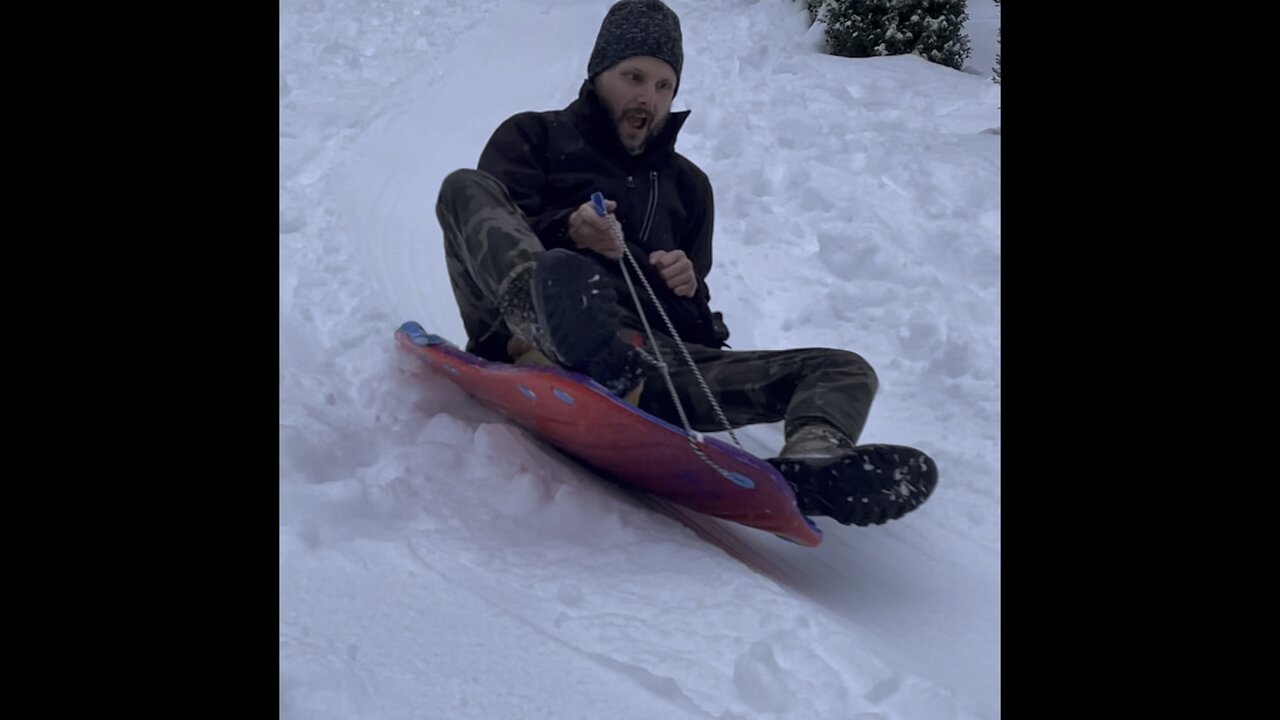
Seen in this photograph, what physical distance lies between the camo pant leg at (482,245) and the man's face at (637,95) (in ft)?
1.12

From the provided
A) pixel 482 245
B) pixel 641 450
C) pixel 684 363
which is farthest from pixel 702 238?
pixel 641 450

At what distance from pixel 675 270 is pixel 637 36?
53 centimetres

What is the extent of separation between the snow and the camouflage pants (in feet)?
0.75

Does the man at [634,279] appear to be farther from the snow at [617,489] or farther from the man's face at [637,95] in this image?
the snow at [617,489]

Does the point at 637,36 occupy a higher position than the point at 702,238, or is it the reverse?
the point at 637,36

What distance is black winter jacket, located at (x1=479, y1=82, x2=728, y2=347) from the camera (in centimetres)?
217

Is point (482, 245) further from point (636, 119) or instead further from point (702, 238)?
point (702, 238)

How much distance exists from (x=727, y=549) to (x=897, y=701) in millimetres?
553

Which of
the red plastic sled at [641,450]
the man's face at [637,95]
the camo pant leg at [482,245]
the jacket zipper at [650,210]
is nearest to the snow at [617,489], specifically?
the red plastic sled at [641,450]

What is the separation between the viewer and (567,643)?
1.41 m

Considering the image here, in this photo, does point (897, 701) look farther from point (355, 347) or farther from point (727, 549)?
point (355, 347)

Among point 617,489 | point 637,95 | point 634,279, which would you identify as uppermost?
Answer: point 637,95

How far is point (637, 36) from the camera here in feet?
7.32

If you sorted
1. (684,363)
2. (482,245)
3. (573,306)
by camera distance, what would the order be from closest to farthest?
(573,306)
(482,245)
(684,363)
